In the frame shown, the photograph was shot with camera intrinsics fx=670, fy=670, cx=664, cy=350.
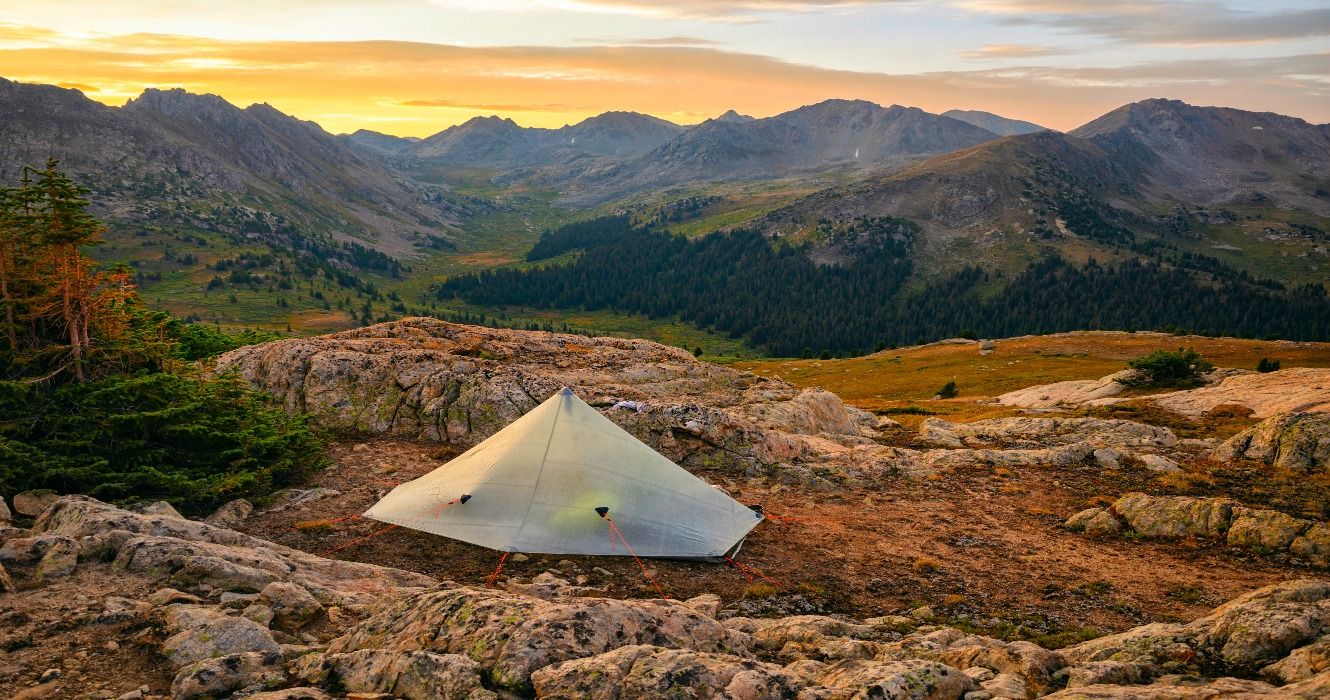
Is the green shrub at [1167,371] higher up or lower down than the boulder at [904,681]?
lower down

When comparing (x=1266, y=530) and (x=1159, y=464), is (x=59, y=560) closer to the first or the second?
(x=1266, y=530)

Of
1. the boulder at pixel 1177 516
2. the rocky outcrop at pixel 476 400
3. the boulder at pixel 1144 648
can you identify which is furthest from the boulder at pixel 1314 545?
the rocky outcrop at pixel 476 400

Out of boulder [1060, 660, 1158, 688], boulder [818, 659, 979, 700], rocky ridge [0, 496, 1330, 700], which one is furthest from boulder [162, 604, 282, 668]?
boulder [1060, 660, 1158, 688]

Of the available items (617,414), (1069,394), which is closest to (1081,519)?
(617,414)

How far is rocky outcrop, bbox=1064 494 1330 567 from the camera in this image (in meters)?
21.8

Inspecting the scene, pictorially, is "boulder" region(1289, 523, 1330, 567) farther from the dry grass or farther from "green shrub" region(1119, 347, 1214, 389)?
the dry grass

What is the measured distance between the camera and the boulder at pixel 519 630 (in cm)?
1098

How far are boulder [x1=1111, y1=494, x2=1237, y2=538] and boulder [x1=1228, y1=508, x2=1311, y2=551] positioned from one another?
486 millimetres

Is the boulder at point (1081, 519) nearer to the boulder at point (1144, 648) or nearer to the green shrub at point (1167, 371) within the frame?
the boulder at point (1144, 648)

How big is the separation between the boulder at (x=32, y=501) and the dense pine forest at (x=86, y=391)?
559 millimetres

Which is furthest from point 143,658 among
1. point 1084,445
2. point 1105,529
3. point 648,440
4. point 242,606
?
point 1084,445

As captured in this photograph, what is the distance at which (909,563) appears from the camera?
21719 millimetres

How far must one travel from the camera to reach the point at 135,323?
25328 millimetres

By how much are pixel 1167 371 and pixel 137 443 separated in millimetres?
77018
